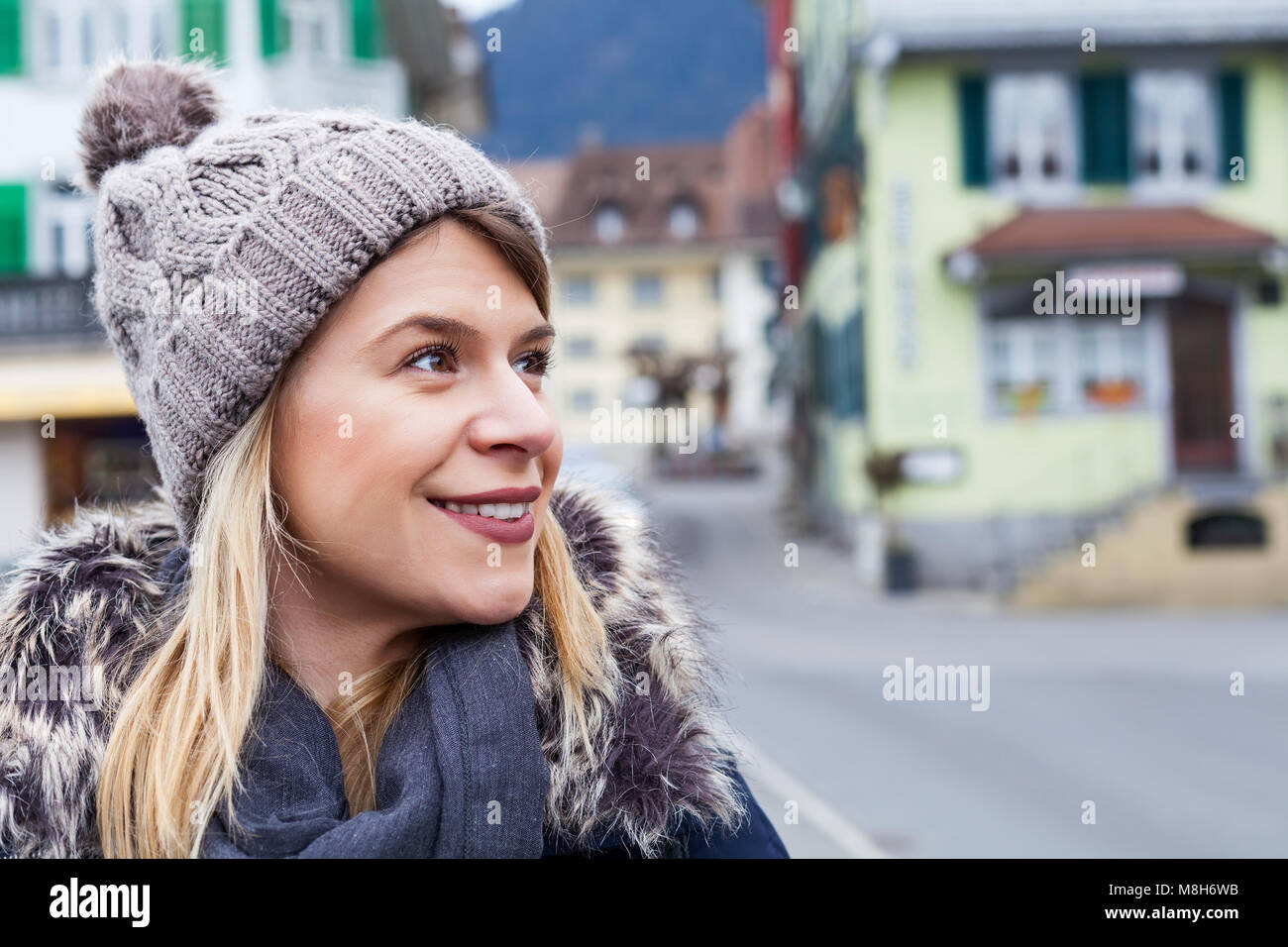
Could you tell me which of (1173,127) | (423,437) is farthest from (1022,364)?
(423,437)

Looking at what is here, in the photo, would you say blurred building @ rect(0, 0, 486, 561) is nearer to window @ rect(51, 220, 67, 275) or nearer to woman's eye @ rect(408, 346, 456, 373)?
window @ rect(51, 220, 67, 275)

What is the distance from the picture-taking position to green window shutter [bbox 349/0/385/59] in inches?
638

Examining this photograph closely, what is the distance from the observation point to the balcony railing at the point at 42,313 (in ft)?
54.5

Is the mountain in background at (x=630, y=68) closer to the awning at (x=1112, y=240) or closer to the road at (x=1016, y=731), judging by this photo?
the awning at (x=1112, y=240)

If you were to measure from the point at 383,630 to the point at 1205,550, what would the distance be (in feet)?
54.4

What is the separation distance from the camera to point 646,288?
166ft

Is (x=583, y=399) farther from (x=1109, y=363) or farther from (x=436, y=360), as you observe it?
(x=436, y=360)

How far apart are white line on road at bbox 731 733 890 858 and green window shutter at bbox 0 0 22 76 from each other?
47.5 feet

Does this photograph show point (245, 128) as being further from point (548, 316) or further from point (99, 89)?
point (548, 316)

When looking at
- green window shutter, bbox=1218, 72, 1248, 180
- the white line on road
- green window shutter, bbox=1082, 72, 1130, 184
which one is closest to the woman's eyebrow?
A: the white line on road

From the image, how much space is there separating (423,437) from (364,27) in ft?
53.2

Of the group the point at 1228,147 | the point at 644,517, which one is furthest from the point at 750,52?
the point at 644,517

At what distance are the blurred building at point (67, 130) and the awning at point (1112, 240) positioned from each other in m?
8.16

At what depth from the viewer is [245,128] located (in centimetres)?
157
